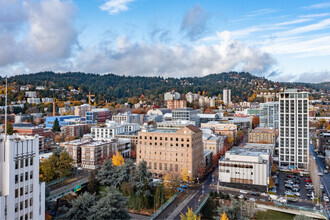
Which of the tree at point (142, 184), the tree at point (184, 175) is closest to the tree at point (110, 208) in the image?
the tree at point (142, 184)

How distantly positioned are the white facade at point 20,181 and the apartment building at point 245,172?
82.5ft

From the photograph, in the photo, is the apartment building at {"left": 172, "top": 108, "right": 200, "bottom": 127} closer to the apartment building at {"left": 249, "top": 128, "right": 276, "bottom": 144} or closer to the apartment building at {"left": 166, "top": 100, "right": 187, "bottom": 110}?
the apartment building at {"left": 249, "top": 128, "right": 276, "bottom": 144}

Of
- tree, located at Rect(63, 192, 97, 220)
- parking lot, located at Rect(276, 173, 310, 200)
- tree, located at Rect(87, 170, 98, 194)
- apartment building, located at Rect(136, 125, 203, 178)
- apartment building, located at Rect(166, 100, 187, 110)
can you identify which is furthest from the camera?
apartment building, located at Rect(166, 100, 187, 110)

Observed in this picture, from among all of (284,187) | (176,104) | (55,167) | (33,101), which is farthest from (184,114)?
(33,101)

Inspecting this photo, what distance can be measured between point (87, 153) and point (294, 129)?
35.6 metres

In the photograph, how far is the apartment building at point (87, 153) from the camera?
4375 centimetres

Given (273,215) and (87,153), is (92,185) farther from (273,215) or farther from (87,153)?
(273,215)

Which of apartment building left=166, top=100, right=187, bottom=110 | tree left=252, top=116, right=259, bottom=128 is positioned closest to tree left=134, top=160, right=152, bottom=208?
tree left=252, top=116, right=259, bottom=128

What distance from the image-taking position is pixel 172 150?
131 feet

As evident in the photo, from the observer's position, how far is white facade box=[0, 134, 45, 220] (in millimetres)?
14117

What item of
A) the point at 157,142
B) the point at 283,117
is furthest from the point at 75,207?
the point at 283,117

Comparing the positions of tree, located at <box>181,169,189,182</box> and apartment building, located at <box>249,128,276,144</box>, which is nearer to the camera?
tree, located at <box>181,169,189,182</box>

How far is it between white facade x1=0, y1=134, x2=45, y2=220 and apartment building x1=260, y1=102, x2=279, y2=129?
7642 cm

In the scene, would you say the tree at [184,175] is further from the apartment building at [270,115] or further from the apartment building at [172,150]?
the apartment building at [270,115]
